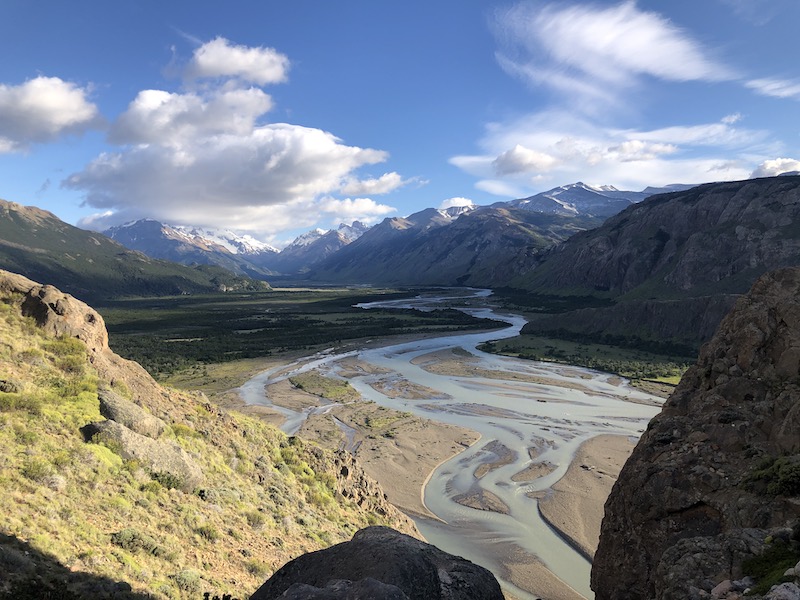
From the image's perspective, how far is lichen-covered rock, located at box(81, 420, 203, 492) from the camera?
1994cm

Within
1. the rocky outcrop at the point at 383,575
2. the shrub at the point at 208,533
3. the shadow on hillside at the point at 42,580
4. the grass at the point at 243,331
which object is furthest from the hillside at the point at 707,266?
the shadow on hillside at the point at 42,580

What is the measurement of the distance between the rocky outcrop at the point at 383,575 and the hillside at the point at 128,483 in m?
5.06

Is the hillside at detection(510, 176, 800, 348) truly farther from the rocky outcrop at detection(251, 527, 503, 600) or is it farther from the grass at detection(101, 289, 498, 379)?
the rocky outcrop at detection(251, 527, 503, 600)

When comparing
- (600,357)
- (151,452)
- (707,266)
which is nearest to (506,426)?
(151,452)

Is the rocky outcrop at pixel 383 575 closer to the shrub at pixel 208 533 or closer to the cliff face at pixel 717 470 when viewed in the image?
the cliff face at pixel 717 470

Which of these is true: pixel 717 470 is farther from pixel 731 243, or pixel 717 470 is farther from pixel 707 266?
pixel 731 243

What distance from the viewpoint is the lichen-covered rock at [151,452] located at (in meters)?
19.9

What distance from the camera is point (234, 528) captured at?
20812mm

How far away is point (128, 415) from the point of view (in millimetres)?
22000

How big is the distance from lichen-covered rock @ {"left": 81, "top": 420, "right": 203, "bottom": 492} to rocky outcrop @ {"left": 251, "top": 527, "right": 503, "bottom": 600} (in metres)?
9.59

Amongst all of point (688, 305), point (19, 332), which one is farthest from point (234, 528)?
point (688, 305)

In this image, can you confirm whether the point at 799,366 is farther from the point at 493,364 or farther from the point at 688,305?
the point at 688,305

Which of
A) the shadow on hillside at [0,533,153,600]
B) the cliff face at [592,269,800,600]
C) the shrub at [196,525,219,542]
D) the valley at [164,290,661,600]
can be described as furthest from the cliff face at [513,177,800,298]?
the shadow on hillside at [0,533,153,600]

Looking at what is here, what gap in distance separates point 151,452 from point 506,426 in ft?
145
